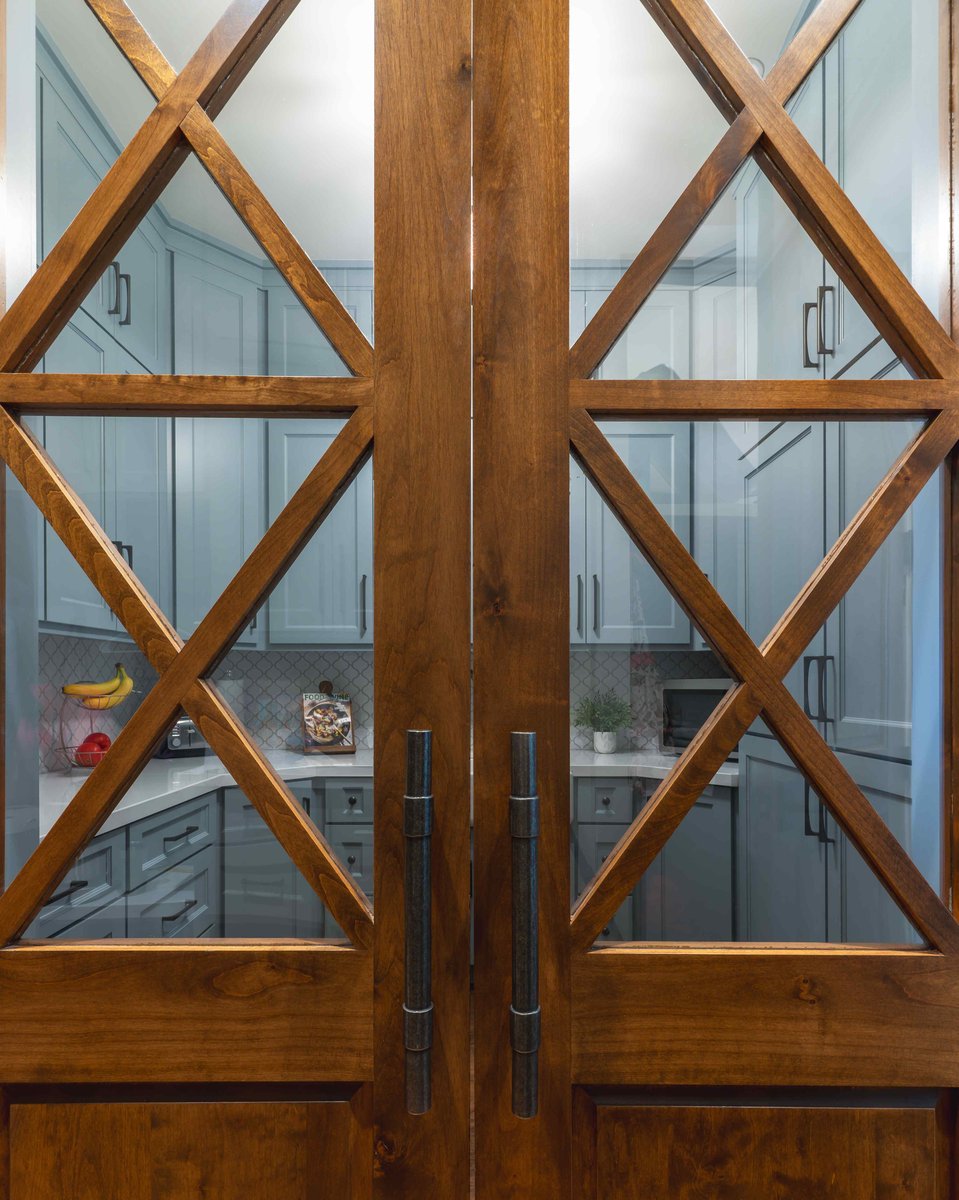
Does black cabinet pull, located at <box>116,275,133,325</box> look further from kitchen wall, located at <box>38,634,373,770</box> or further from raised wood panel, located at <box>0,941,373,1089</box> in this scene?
raised wood panel, located at <box>0,941,373,1089</box>

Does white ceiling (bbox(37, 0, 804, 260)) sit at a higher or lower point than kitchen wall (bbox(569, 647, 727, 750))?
higher

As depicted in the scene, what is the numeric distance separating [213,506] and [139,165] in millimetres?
396

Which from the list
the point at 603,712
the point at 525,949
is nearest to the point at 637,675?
the point at 603,712

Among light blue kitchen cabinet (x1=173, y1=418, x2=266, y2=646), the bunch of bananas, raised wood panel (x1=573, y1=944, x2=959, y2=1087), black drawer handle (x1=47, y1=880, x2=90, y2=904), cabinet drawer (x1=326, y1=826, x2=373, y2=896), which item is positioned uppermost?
light blue kitchen cabinet (x1=173, y1=418, x2=266, y2=646)

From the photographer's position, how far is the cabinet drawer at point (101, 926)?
870 millimetres

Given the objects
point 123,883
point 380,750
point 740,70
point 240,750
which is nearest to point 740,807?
point 380,750

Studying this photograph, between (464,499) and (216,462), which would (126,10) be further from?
(464,499)

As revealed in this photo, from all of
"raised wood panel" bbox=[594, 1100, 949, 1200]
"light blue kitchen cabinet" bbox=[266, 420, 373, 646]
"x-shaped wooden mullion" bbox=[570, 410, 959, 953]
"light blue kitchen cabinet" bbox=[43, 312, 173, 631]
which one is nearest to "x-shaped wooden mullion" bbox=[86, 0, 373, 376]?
"light blue kitchen cabinet" bbox=[266, 420, 373, 646]

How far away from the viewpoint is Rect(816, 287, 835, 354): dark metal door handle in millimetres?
881

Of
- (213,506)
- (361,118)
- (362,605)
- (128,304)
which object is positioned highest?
(361,118)

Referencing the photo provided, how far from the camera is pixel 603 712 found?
869mm

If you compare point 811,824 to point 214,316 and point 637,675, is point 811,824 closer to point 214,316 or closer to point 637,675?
point 637,675

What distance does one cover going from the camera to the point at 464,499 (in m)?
0.85

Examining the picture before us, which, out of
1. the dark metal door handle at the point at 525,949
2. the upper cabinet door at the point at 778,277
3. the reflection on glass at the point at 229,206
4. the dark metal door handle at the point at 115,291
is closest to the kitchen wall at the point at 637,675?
the dark metal door handle at the point at 525,949
